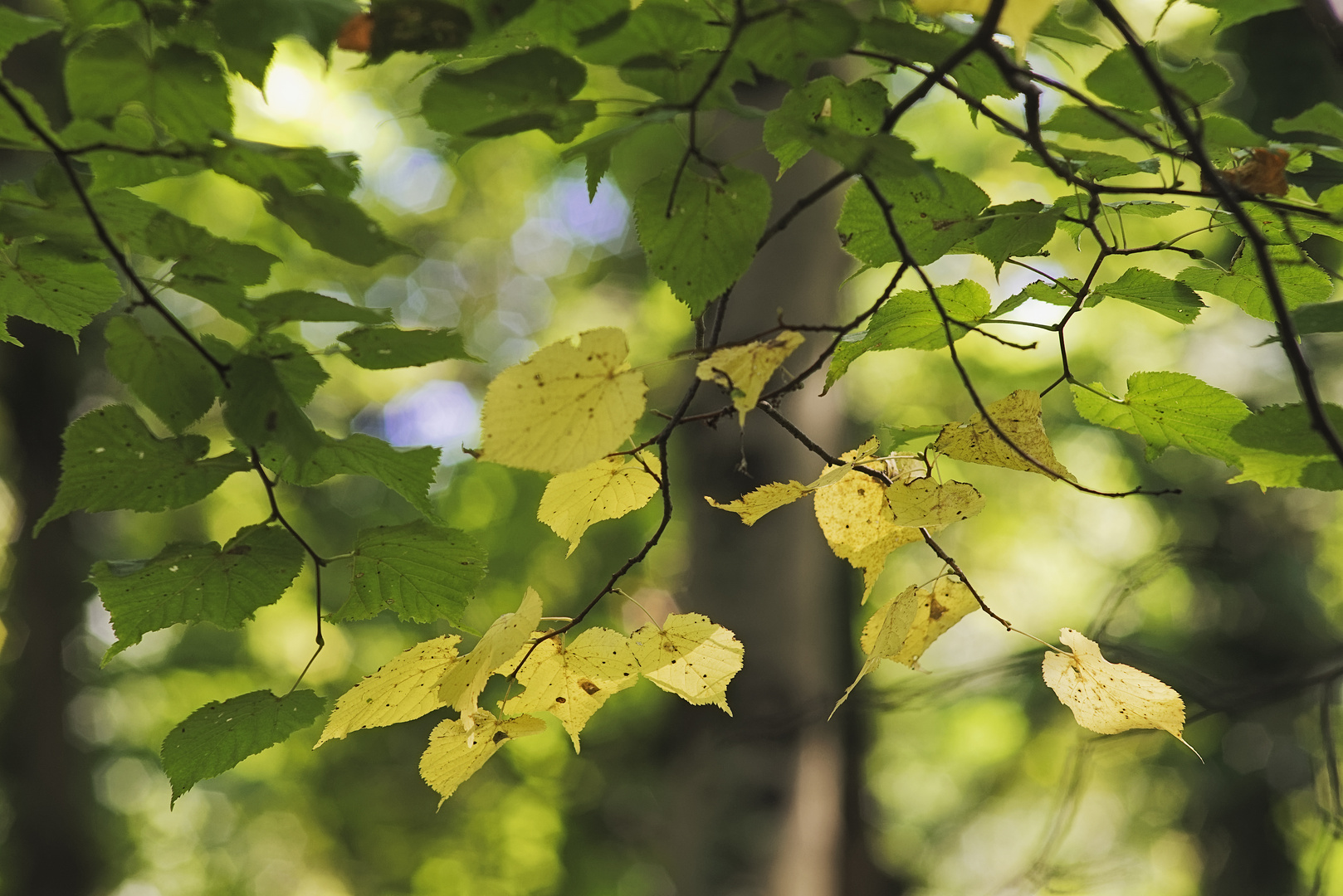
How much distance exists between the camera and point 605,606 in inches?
180

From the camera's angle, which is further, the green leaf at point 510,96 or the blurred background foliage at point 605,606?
the blurred background foliage at point 605,606

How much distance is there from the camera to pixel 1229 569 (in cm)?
361

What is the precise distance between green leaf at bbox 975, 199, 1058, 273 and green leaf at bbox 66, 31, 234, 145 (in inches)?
18.7

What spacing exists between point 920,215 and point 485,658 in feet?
1.37

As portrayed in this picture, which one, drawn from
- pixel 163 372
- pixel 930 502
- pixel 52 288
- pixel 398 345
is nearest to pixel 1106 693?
pixel 930 502

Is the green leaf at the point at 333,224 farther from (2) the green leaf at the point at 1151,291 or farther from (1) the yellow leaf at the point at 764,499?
(2) the green leaf at the point at 1151,291

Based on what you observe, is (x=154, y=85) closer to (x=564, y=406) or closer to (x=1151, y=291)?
(x=564, y=406)

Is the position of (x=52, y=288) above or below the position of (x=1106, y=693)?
above

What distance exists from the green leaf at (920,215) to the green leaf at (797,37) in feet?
0.60

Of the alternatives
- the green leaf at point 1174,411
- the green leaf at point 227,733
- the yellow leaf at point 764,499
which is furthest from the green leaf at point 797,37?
the green leaf at point 227,733

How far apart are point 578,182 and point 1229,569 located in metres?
3.58

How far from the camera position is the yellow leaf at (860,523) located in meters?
0.66

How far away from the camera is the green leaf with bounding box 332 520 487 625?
649 millimetres

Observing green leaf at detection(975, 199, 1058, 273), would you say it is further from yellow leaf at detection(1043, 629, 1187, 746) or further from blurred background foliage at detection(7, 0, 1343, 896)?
blurred background foliage at detection(7, 0, 1343, 896)
